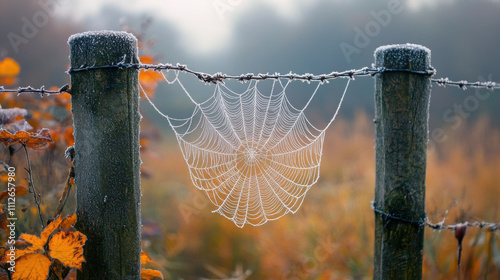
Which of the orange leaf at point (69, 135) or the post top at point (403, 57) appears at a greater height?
the post top at point (403, 57)

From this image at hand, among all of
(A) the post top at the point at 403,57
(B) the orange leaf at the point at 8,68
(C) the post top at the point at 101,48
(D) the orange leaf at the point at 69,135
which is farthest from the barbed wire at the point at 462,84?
(B) the orange leaf at the point at 8,68

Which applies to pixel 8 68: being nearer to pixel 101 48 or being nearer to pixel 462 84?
pixel 101 48

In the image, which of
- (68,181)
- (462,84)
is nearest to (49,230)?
(68,181)

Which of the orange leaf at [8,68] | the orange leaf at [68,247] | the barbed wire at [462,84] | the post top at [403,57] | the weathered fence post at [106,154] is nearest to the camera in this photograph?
the orange leaf at [68,247]

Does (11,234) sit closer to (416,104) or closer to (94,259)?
(94,259)

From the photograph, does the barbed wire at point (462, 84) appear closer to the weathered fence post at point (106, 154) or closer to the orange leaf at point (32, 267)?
the weathered fence post at point (106, 154)
